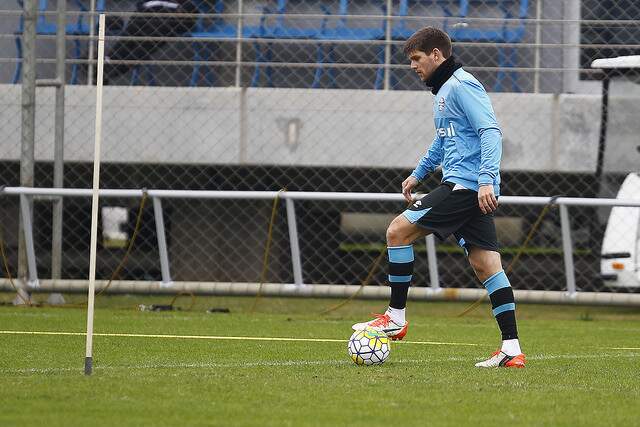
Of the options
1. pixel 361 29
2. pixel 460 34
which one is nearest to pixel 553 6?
pixel 460 34

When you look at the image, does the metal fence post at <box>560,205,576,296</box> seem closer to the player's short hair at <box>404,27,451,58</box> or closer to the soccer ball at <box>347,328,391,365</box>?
the player's short hair at <box>404,27,451,58</box>

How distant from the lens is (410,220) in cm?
649

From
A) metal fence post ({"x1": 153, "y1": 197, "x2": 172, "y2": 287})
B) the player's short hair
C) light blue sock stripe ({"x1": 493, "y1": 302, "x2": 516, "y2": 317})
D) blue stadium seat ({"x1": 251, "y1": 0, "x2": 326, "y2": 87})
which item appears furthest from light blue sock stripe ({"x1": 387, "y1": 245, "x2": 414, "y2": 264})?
blue stadium seat ({"x1": 251, "y1": 0, "x2": 326, "y2": 87})

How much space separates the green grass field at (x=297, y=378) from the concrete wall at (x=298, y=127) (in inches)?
161

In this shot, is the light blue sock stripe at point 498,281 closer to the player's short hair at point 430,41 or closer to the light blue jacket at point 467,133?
the light blue jacket at point 467,133

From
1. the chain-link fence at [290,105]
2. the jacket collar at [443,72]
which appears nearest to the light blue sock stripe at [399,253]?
the jacket collar at [443,72]

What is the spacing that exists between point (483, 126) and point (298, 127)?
7.20m

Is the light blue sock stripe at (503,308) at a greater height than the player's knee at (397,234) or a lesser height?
lesser

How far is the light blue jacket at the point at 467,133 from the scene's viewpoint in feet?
20.7

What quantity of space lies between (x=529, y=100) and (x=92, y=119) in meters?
4.65

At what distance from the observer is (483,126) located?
250 inches

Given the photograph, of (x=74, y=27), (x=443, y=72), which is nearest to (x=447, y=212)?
(x=443, y=72)

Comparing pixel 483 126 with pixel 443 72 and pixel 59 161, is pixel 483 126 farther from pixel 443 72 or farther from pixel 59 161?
pixel 59 161

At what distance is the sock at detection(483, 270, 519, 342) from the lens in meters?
6.51
